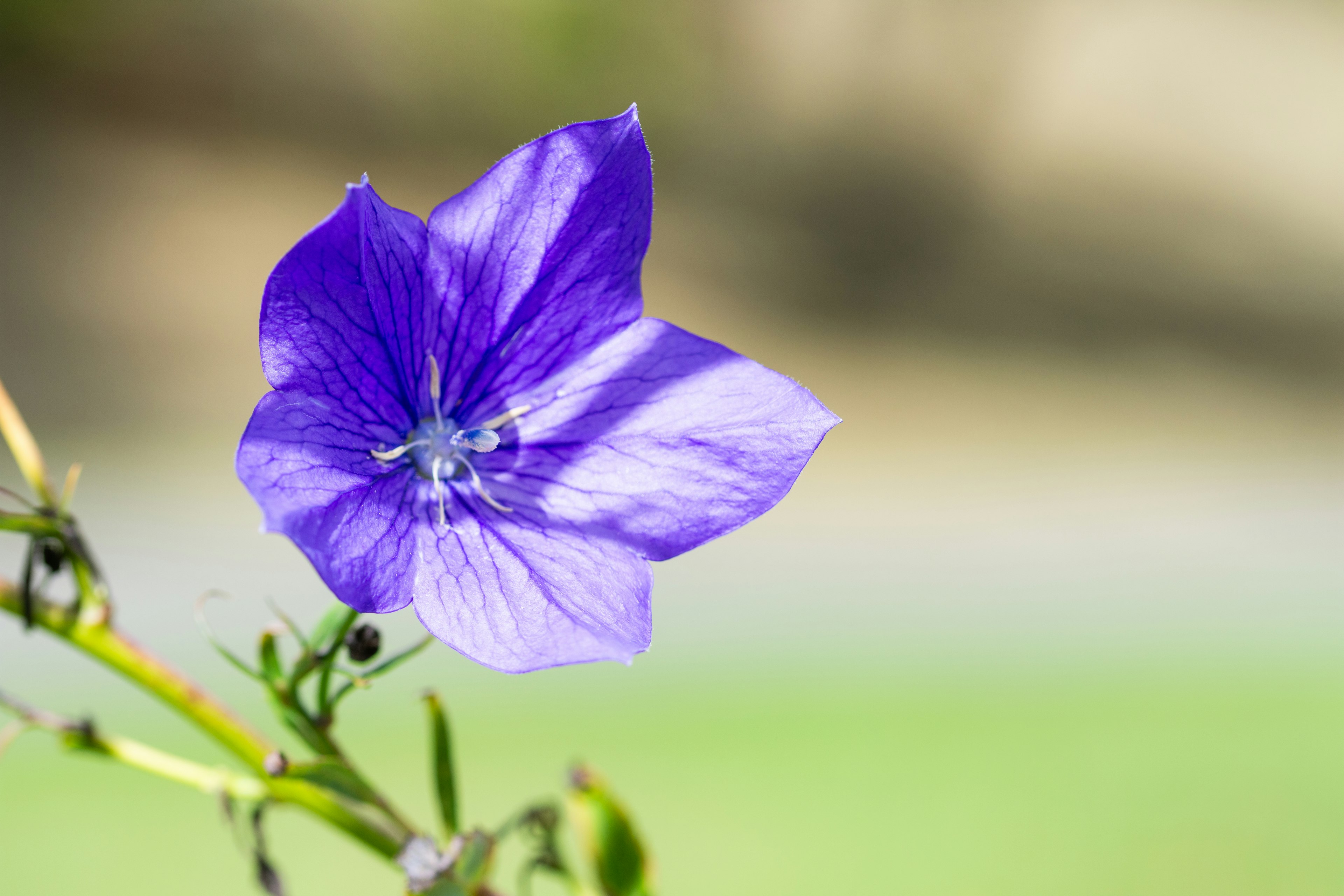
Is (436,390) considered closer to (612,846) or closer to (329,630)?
(329,630)

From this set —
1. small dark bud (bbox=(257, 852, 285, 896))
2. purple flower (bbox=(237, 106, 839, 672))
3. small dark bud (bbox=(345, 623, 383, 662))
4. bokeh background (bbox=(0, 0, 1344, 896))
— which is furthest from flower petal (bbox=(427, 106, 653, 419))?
bokeh background (bbox=(0, 0, 1344, 896))

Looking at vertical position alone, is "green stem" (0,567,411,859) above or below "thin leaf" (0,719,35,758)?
above

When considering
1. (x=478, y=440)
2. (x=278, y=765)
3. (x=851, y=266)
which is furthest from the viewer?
(x=851, y=266)

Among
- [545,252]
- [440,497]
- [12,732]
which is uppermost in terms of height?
[545,252]

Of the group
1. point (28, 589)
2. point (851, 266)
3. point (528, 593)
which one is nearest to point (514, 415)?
point (528, 593)

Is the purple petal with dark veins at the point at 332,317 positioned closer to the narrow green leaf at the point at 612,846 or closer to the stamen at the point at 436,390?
the stamen at the point at 436,390

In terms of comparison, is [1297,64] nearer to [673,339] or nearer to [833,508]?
[833,508]

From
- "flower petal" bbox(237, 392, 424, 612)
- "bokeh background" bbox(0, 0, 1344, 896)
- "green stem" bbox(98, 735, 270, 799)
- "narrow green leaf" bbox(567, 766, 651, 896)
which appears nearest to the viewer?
"flower petal" bbox(237, 392, 424, 612)

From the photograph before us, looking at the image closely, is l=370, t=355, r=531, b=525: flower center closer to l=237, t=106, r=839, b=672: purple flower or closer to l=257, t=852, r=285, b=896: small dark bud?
l=237, t=106, r=839, b=672: purple flower

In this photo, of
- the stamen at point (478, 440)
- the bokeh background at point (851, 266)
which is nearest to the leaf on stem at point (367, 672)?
the stamen at point (478, 440)

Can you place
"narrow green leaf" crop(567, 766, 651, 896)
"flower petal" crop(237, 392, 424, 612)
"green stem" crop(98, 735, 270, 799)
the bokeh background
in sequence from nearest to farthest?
"flower petal" crop(237, 392, 424, 612)
"green stem" crop(98, 735, 270, 799)
"narrow green leaf" crop(567, 766, 651, 896)
the bokeh background
